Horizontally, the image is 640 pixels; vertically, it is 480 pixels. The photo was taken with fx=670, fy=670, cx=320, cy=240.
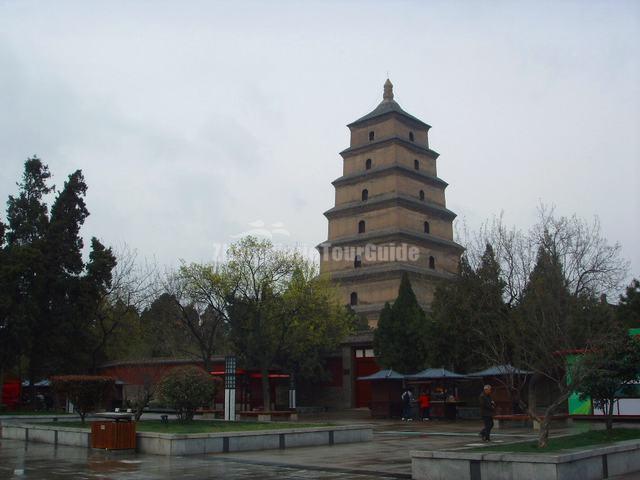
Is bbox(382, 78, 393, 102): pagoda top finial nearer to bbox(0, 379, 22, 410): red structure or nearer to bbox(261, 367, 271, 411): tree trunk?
bbox(261, 367, 271, 411): tree trunk

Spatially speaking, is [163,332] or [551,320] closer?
[551,320]

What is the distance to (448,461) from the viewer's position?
10.6 meters

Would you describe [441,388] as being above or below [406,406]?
above

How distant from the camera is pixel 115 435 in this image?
15.7 metres

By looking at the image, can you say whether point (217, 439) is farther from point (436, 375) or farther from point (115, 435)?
point (436, 375)

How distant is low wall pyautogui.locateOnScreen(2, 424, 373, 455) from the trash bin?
0.94ft

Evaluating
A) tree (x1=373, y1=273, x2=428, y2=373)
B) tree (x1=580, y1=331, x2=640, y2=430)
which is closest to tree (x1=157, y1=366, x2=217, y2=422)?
tree (x1=580, y1=331, x2=640, y2=430)

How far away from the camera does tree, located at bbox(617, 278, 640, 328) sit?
31.8 meters

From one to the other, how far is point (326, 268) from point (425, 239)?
817 centimetres

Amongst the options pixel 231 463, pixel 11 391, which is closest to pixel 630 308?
pixel 231 463

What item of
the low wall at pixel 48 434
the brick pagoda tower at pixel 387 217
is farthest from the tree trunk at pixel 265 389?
the brick pagoda tower at pixel 387 217

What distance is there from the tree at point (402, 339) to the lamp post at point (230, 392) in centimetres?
1079

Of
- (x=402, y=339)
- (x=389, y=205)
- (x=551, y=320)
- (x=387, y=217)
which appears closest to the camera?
(x=551, y=320)

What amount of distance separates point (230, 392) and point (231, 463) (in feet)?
34.4
